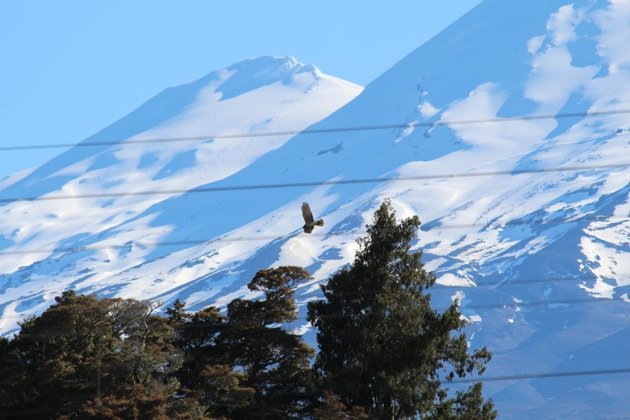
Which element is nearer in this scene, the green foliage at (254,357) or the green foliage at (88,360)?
the green foliage at (88,360)

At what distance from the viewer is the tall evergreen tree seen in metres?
46.2

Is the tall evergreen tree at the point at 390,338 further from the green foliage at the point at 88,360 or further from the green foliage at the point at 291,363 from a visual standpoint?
the green foliage at the point at 88,360

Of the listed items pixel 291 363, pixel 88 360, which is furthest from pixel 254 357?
pixel 88 360

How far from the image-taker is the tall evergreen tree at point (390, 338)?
46.2 meters

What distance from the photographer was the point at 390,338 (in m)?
47.4

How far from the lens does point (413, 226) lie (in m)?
50.5

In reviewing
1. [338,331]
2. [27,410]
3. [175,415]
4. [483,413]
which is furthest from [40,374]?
[483,413]

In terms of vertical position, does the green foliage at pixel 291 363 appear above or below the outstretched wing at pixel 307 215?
below

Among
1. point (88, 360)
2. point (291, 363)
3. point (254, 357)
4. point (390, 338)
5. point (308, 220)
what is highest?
point (308, 220)

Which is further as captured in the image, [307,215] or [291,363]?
[291,363]

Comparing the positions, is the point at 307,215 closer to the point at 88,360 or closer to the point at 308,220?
the point at 308,220

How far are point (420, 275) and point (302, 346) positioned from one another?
5701 millimetres

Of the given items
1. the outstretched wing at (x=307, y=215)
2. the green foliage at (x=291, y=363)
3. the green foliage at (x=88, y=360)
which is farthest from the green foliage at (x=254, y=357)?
the outstretched wing at (x=307, y=215)

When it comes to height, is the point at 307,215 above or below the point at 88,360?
above
